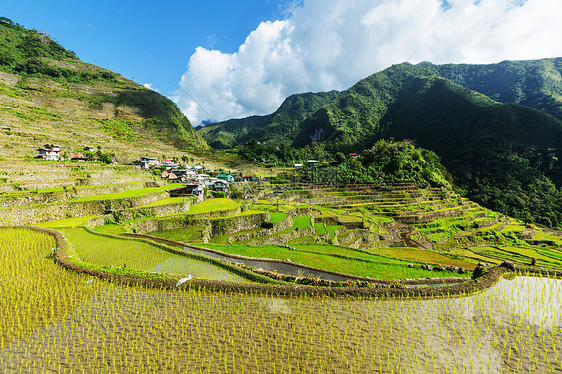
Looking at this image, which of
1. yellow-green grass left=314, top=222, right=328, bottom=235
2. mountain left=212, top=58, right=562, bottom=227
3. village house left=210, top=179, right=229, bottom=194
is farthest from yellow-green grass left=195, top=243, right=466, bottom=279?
mountain left=212, top=58, right=562, bottom=227

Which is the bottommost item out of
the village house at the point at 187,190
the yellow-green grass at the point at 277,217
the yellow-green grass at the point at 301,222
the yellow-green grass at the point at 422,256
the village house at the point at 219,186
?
the yellow-green grass at the point at 422,256

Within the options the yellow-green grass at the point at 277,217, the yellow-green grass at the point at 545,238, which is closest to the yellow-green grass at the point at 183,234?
the yellow-green grass at the point at 277,217

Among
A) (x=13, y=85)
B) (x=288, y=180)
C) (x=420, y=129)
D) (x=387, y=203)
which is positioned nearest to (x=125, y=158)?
(x=288, y=180)

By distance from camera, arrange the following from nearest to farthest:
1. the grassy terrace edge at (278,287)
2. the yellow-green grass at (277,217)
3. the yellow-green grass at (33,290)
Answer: the yellow-green grass at (33,290) → the grassy terrace edge at (278,287) → the yellow-green grass at (277,217)

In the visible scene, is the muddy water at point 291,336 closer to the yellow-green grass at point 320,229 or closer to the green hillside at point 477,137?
the yellow-green grass at point 320,229

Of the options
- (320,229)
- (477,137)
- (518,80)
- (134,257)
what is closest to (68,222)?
(134,257)

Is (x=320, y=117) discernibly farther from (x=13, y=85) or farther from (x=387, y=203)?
(x=13, y=85)
